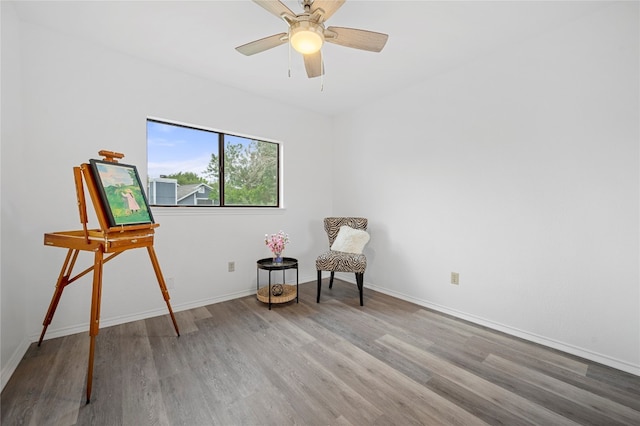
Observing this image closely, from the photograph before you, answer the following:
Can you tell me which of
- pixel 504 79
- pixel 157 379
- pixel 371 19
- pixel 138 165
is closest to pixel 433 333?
pixel 157 379

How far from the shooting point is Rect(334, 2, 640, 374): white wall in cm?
183

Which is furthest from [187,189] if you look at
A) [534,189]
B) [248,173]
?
[534,189]

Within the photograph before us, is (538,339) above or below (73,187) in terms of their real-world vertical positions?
below

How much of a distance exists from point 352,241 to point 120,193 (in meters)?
2.33

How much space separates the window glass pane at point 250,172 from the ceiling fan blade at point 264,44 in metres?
1.43

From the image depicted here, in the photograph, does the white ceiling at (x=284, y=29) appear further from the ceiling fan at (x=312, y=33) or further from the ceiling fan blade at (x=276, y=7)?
the ceiling fan blade at (x=276, y=7)

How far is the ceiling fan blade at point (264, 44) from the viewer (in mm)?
1746

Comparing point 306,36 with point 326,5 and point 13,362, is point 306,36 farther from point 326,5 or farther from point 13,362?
point 13,362

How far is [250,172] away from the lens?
11.2ft

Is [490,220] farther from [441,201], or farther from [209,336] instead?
[209,336]

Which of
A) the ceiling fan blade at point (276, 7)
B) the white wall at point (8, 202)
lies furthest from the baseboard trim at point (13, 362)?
the ceiling fan blade at point (276, 7)

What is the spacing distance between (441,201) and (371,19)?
5.93 ft

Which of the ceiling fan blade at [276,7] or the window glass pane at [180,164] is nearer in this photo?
the ceiling fan blade at [276,7]

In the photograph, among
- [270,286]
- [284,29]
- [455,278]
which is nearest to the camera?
[284,29]
